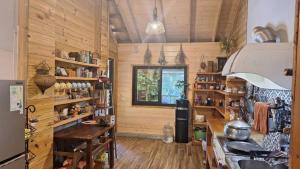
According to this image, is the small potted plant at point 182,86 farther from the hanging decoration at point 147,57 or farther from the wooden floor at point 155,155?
the wooden floor at point 155,155

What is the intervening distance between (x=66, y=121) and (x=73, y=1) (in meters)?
1.83

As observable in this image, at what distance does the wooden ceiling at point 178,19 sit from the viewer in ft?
15.5

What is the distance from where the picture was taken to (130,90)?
6.17 metres

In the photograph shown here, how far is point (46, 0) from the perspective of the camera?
2.80 metres

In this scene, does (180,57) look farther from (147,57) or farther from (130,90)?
(130,90)

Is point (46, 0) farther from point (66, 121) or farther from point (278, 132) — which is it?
point (278, 132)

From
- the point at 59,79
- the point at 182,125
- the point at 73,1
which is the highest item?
the point at 73,1

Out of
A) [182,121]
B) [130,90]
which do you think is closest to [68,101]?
[130,90]

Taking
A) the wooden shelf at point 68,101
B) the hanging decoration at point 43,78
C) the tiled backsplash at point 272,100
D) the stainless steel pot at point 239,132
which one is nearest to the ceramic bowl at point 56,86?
the wooden shelf at point 68,101

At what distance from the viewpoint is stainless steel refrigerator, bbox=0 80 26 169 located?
1854 millimetres

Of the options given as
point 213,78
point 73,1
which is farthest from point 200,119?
point 73,1

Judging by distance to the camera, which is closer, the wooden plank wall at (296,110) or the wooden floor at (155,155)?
the wooden plank wall at (296,110)

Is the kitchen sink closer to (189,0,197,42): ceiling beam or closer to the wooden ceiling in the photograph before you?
the wooden ceiling

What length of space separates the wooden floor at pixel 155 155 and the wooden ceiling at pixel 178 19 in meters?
2.51
